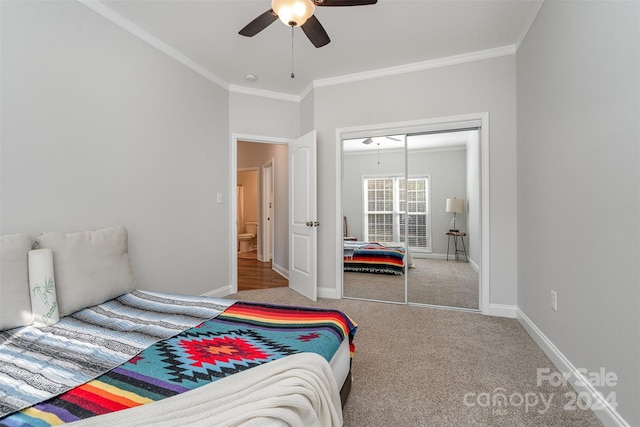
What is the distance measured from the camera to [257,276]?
477 centimetres

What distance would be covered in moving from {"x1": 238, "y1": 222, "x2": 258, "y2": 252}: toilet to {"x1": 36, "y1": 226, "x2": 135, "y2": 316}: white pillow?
4.97m

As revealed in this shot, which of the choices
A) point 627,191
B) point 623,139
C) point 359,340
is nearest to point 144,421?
point 359,340

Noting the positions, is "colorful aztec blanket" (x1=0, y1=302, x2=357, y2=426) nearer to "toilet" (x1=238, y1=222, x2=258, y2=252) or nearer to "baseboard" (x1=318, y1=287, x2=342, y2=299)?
"baseboard" (x1=318, y1=287, x2=342, y2=299)

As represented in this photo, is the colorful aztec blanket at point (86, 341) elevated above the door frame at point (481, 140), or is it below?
below

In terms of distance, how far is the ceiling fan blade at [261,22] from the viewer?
191 centimetres

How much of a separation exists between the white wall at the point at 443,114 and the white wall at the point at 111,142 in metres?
1.36

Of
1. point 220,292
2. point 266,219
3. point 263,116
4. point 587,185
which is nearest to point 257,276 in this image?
point 220,292

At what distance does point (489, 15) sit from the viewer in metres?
2.46

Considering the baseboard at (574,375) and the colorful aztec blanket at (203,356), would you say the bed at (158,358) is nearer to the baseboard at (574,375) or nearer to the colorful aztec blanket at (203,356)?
the colorful aztec blanket at (203,356)

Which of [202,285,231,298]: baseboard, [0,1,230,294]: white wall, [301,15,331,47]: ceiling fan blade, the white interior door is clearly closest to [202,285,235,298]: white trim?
[202,285,231,298]: baseboard

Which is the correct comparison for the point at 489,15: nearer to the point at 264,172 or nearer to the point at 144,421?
the point at 144,421

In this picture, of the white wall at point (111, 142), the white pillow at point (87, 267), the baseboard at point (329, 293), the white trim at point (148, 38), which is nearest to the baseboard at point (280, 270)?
the baseboard at point (329, 293)

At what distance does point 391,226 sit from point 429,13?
246 cm

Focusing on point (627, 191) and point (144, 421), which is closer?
point (144, 421)
